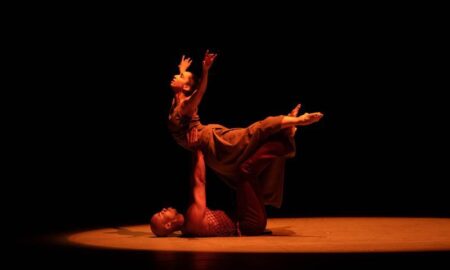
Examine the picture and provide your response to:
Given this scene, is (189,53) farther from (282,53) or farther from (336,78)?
(336,78)

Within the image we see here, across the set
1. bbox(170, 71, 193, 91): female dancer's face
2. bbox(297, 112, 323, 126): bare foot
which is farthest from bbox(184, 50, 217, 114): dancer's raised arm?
bbox(297, 112, 323, 126): bare foot

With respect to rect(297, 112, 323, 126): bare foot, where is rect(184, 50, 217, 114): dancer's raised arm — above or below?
above

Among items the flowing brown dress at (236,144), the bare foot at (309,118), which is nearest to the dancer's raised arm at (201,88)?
the flowing brown dress at (236,144)

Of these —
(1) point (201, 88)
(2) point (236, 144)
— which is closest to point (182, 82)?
(1) point (201, 88)

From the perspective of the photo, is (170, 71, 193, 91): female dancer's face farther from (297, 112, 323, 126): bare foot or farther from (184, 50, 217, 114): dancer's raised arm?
(297, 112, 323, 126): bare foot

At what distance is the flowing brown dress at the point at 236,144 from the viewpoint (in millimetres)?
5516

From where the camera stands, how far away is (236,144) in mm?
5570

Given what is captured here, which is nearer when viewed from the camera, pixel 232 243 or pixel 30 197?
pixel 232 243

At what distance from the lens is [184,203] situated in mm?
8531

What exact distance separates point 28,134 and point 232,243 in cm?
354

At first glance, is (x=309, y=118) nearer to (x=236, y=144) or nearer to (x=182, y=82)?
(x=236, y=144)

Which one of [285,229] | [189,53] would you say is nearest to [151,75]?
[189,53]

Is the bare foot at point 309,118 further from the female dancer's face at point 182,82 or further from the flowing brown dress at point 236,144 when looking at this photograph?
the female dancer's face at point 182,82

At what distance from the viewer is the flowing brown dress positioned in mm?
5516
